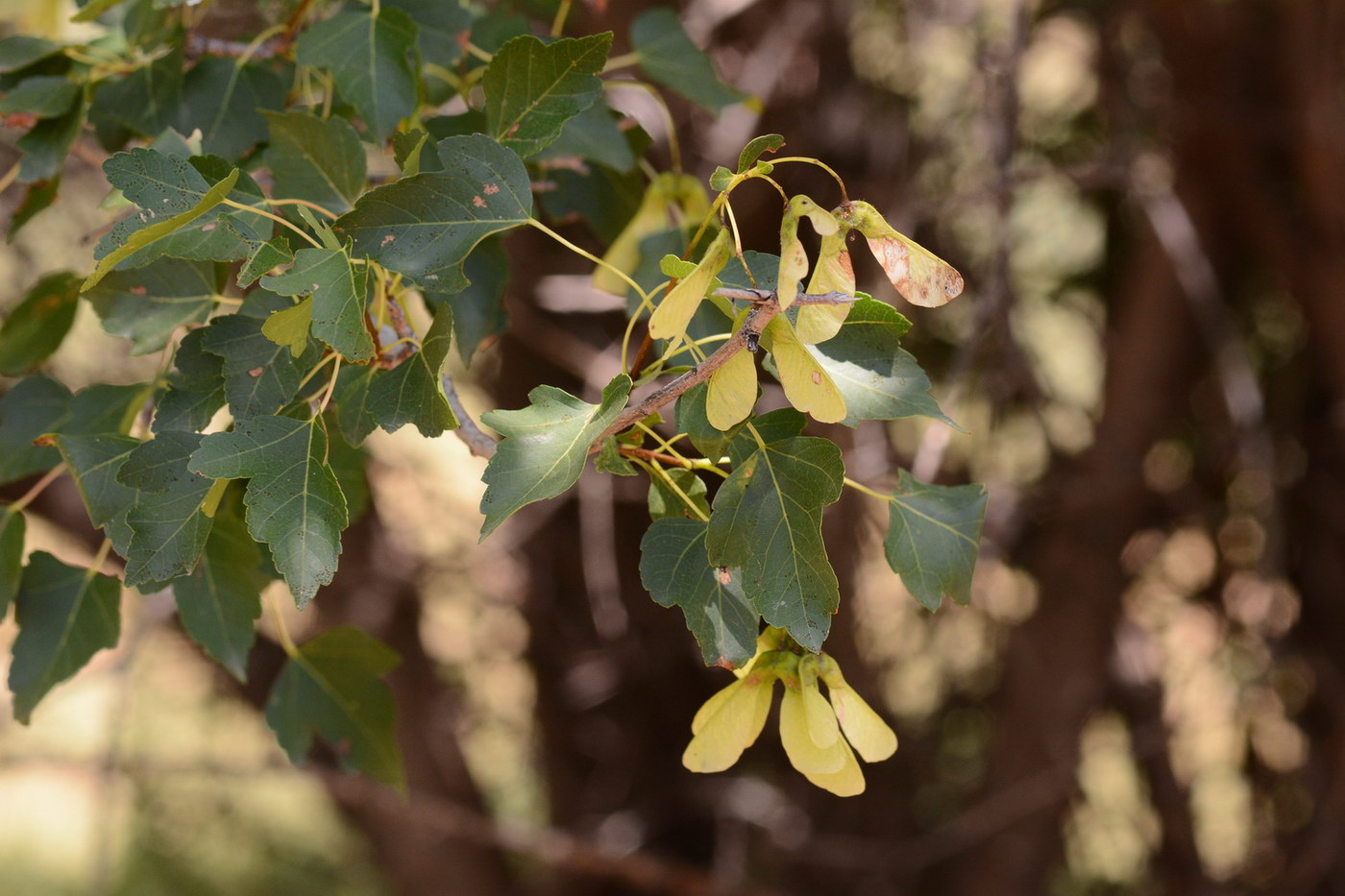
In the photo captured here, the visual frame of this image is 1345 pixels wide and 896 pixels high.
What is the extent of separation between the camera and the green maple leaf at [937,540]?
605 mm

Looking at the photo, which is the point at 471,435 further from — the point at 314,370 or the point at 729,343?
the point at 729,343

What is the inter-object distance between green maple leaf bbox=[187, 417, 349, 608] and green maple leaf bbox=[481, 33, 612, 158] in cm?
20

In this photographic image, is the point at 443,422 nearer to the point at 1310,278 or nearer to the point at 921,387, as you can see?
the point at 921,387

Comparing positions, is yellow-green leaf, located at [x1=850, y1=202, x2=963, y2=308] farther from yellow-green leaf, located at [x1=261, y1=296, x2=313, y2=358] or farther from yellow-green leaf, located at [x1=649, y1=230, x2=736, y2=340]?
yellow-green leaf, located at [x1=261, y1=296, x2=313, y2=358]

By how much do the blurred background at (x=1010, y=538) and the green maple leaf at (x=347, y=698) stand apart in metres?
0.74

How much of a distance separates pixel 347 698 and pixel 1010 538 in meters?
1.24

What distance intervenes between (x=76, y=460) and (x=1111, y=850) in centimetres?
194

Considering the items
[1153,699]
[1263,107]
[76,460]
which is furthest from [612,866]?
[1263,107]

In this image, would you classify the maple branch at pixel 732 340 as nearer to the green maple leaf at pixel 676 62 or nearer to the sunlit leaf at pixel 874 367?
the sunlit leaf at pixel 874 367

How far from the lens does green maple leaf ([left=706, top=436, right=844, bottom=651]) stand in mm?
527

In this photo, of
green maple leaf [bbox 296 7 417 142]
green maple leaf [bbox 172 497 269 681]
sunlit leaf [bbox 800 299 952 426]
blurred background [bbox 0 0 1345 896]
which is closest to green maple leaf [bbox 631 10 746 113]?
green maple leaf [bbox 296 7 417 142]

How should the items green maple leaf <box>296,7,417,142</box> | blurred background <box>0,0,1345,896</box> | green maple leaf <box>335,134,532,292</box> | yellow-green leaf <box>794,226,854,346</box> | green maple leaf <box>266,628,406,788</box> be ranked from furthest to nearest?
blurred background <box>0,0,1345,896</box> → green maple leaf <box>266,628,406,788</box> → green maple leaf <box>296,7,417,142</box> → green maple leaf <box>335,134,532,292</box> → yellow-green leaf <box>794,226,854,346</box>

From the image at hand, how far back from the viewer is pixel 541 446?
0.51 m

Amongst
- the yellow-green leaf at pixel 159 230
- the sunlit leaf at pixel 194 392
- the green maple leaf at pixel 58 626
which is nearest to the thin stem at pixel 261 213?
the yellow-green leaf at pixel 159 230
